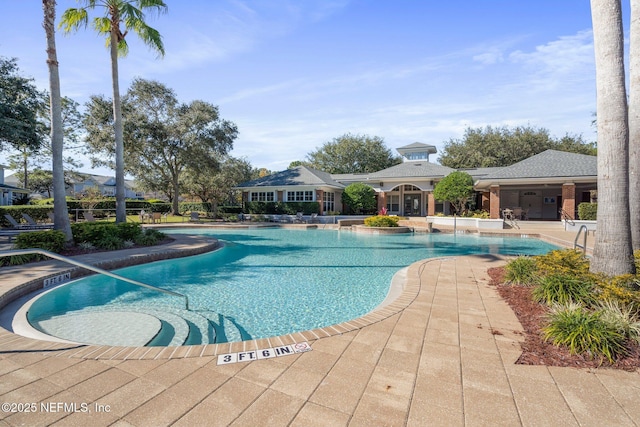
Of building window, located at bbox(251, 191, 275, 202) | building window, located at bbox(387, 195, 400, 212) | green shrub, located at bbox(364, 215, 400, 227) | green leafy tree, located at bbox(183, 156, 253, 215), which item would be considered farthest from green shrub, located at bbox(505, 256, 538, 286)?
green leafy tree, located at bbox(183, 156, 253, 215)

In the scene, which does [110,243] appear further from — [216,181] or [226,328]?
[216,181]

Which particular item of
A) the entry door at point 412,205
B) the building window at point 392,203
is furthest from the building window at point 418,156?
the building window at point 392,203

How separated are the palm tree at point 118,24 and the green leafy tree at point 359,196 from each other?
1793 centimetres

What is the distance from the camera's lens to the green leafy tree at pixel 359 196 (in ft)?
88.1

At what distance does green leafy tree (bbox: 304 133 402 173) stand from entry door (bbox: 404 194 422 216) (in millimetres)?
14182

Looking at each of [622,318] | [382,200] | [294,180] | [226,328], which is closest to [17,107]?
[226,328]

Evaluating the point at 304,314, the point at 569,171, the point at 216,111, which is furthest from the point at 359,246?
the point at 216,111

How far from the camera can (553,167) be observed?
2067 cm

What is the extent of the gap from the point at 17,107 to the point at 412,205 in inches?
1100

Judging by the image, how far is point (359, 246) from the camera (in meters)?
13.4

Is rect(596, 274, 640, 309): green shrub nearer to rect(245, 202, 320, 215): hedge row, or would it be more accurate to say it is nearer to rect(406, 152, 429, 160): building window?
rect(245, 202, 320, 215): hedge row

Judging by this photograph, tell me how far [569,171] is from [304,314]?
2250cm

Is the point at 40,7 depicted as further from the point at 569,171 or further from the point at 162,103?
the point at 569,171

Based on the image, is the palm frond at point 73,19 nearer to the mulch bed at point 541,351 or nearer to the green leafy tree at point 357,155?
the mulch bed at point 541,351
